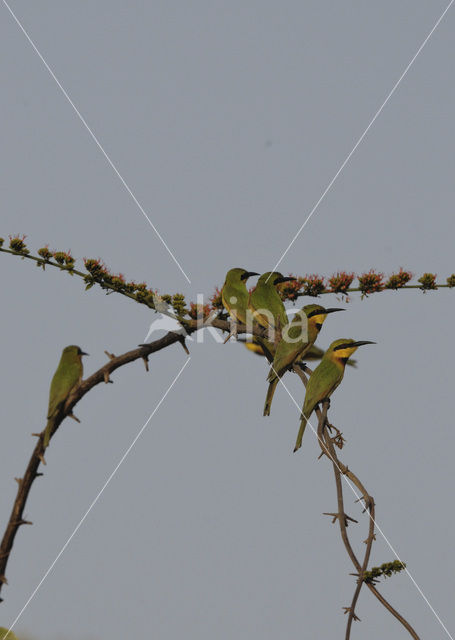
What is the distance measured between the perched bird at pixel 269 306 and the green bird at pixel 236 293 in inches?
3.0

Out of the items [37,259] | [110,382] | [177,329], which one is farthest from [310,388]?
[37,259]

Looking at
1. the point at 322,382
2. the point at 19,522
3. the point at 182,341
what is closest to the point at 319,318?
the point at 322,382

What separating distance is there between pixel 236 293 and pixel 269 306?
23cm

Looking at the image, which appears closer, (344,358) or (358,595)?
(358,595)

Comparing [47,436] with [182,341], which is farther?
[182,341]

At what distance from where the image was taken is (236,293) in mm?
5406

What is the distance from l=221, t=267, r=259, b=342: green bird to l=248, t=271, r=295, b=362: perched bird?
0.08m

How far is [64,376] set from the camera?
14.0 feet

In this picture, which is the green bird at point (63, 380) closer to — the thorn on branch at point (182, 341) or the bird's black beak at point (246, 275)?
the thorn on branch at point (182, 341)

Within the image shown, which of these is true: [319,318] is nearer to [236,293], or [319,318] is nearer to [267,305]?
[267,305]

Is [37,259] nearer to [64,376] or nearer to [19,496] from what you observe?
[64,376]

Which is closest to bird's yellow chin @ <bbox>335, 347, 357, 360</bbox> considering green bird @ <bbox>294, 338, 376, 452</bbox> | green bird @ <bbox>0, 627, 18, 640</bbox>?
green bird @ <bbox>294, 338, 376, 452</bbox>

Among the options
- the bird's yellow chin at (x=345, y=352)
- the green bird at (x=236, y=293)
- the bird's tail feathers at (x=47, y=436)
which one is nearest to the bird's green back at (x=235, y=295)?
the green bird at (x=236, y=293)

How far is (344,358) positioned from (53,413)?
1691 mm
